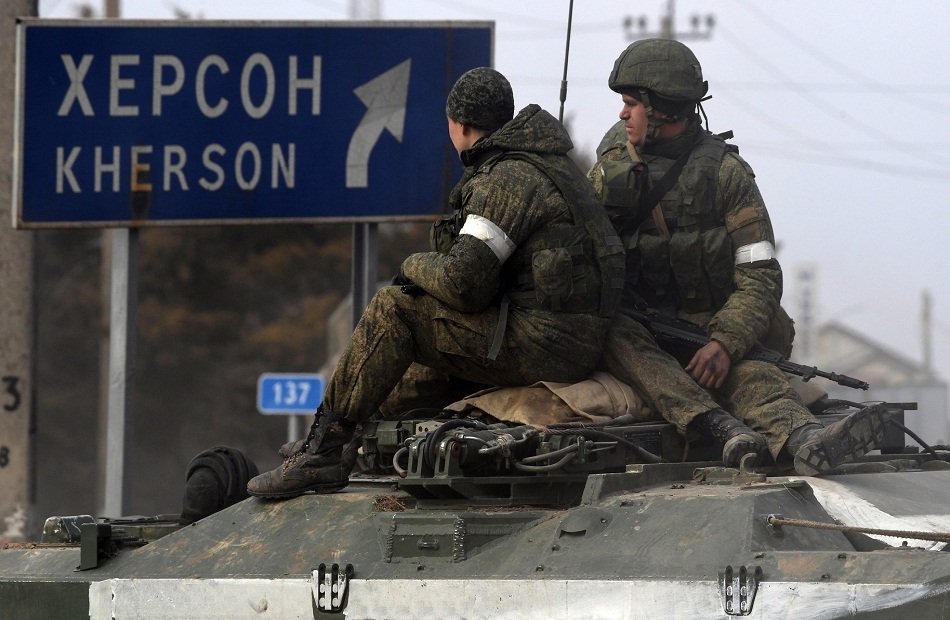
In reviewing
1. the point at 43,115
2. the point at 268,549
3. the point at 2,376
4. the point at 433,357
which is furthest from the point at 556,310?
the point at 2,376

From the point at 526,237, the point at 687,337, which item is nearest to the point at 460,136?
the point at 526,237

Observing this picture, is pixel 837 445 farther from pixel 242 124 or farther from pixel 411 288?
pixel 242 124

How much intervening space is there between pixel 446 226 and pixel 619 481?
4.92 feet

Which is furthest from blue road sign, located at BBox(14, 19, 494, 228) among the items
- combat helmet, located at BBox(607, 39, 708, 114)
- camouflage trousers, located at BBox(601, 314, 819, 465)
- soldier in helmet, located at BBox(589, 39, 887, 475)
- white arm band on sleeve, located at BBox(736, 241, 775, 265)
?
camouflage trousers, located at BBox(601, 314, 819, 465)

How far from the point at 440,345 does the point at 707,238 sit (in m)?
1.42

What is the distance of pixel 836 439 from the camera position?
21.3 feet

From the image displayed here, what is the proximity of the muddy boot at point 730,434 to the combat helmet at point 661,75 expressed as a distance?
1562 millimetres

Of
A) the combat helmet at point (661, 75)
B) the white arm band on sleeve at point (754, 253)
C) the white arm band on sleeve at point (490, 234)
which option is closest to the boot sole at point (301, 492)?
the white arm band on sleeve at point (490, 234)

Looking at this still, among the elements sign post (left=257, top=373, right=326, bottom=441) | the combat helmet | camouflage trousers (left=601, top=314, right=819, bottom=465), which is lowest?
sign post (left=257, top=373, right=326, bottom=441)

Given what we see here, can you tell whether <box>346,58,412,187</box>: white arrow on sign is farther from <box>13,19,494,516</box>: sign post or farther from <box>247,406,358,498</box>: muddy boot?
<box>247,406,358,498</box>: muddy boot

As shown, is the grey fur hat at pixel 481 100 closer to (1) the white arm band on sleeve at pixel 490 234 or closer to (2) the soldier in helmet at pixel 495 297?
(2) the soldier in helmet at pixel 495 297

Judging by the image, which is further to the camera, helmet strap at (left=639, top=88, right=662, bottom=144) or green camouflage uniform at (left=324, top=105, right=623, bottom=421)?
helmet strap at (left=639, top=88, right=662, bottom=144)

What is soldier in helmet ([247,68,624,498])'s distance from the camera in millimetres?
6617

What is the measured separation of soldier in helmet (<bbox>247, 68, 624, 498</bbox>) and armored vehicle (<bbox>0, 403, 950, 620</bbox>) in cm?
19
